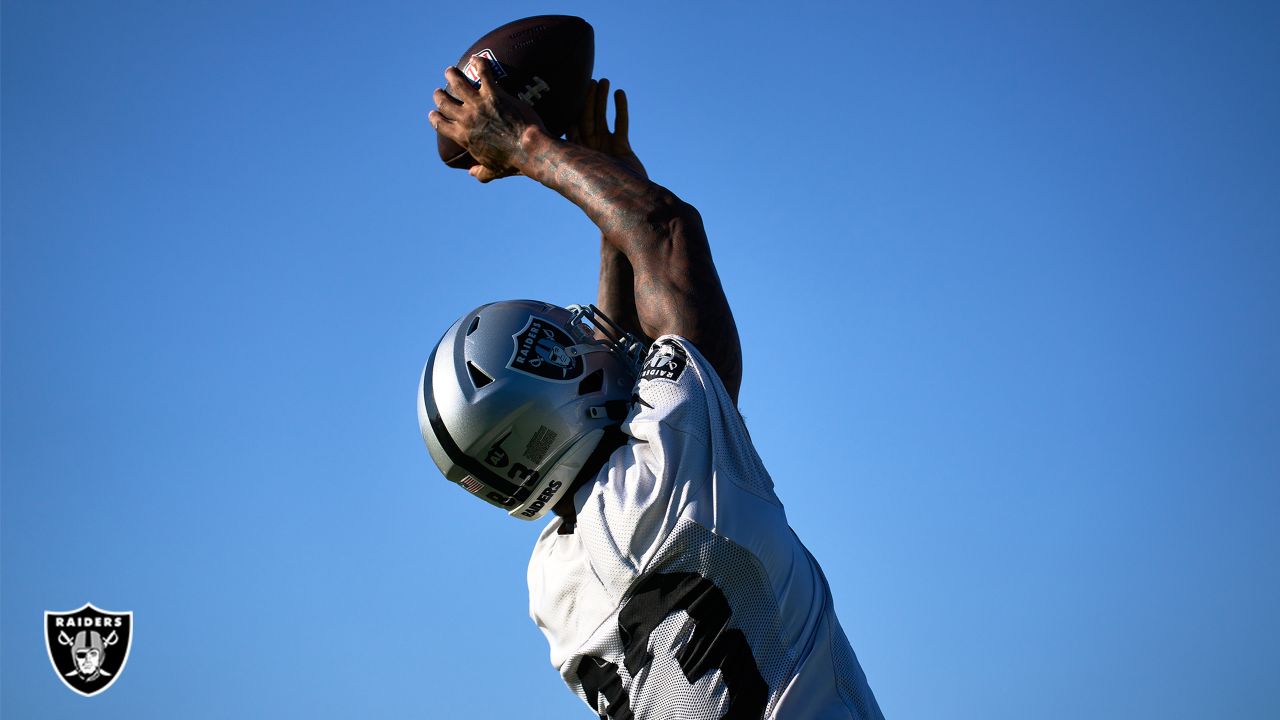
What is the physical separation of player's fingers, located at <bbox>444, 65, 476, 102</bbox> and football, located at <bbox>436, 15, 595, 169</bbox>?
0.91ft

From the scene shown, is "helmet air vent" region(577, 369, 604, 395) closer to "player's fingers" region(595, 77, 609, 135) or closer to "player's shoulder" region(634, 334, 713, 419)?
"player's shoulder" region(634, 334, 713, 419)

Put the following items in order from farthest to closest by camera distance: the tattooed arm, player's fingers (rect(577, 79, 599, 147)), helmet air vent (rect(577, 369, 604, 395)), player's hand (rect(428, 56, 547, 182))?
player's fingers (rect(577, 79, 599, 147))
player's hand (rect(428, 56, 547, 182))
helmet air vent (rect(577, 369, 604, 395))
the tattooed arm

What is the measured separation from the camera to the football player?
371cm

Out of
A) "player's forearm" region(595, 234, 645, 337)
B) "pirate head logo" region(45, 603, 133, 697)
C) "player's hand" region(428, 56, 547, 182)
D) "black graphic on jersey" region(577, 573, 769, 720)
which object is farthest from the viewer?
"pirate head logo" region(45, 603, 133, 697)

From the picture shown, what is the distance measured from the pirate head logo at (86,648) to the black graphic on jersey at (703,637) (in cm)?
1062

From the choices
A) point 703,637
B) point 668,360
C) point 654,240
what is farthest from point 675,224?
point 703,637

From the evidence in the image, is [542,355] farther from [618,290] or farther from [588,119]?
[588,119]

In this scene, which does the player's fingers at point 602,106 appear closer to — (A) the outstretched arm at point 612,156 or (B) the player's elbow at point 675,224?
(A) the outstretched arm at point 612,156

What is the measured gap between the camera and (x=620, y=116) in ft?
18.1

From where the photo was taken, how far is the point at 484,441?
413 centimetres

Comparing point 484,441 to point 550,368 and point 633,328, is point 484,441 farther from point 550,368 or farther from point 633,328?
point 633,328

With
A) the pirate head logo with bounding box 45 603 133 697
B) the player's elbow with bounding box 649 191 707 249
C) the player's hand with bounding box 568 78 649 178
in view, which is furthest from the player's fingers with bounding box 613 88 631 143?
the pirate head logo with bounding box 45 603 133 697

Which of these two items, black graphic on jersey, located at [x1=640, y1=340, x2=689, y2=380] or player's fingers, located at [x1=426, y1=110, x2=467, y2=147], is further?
player's fingers, located at [x1=426, y1=110, x2=467, y2=147]

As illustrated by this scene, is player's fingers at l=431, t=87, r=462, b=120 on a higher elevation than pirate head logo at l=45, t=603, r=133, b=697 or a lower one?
higher
